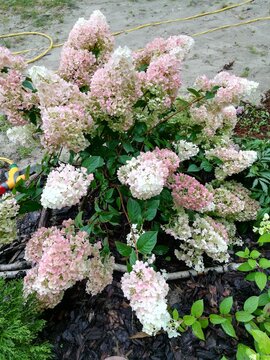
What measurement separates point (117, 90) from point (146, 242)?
66 centimetres

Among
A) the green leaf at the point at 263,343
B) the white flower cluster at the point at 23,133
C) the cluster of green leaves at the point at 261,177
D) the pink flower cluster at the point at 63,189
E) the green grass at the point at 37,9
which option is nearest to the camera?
the green leaf at the point at 263,343

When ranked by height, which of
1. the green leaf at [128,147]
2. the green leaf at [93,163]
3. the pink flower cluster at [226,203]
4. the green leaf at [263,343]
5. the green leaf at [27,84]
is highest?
the green leaf at [27,84]

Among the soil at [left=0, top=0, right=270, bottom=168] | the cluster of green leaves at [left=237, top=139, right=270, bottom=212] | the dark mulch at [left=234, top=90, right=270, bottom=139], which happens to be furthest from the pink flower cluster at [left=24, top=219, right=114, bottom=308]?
the dark mulch at [left=234, top=90, right=270, bottom=139]

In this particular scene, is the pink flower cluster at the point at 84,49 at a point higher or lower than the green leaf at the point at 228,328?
higher

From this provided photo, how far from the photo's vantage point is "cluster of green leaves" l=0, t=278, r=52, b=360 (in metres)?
1.49

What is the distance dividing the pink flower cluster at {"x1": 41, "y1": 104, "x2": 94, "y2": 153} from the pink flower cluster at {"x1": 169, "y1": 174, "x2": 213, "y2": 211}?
1.56 ft

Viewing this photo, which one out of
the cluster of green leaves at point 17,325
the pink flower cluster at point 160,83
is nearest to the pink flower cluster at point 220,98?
the pink flower cluster at point 160,83

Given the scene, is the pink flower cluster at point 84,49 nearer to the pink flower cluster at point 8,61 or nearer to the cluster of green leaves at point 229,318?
the pink flower cluster at point 8,61

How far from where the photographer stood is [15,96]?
181 centimetres

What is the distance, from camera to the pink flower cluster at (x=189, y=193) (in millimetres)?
1755

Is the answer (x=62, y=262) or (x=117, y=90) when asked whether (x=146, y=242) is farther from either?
(x=117, y=90)

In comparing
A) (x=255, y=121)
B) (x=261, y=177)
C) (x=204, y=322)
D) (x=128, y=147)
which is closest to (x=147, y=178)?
(x=128, y=147)

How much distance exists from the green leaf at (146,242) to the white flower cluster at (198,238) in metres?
0.39

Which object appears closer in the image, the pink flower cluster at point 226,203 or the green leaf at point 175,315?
the green leaf at point 175,315
